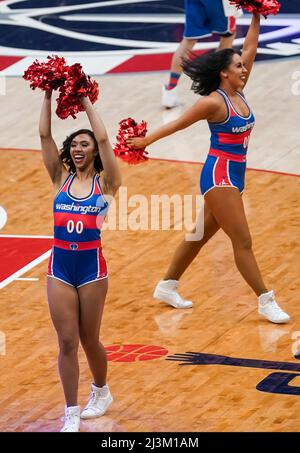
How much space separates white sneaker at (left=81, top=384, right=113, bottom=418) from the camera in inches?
375

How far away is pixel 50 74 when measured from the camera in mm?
9266

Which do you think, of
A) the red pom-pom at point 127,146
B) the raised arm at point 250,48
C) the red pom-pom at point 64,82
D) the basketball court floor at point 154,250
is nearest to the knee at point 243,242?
the basketball court floor at point 154,250

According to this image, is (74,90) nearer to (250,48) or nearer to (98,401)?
(98,401)

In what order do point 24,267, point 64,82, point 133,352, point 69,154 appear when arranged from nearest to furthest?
point 64,82 < point 69,154 < point 133,352 < point 24,267

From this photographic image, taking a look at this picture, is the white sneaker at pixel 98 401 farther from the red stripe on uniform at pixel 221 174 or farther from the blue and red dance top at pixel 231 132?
the blue and red dance top at pixel 231 132

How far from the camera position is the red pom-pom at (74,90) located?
9.22 m

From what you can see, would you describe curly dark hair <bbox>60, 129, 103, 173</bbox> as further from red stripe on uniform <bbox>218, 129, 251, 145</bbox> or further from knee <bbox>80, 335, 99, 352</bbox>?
red stripe on uniform <bbox>218, 129, 251, 145</bbox>

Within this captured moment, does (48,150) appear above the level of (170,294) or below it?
above

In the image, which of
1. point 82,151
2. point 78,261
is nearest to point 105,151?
point 82,151

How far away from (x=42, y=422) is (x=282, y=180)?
5460 mm

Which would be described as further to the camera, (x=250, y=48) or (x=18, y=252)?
(x=18, y=252)

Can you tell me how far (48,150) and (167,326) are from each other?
2238 mm

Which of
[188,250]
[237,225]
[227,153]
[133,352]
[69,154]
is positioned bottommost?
[133,352]

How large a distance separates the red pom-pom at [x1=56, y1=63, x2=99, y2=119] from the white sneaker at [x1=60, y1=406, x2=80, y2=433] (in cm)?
189
